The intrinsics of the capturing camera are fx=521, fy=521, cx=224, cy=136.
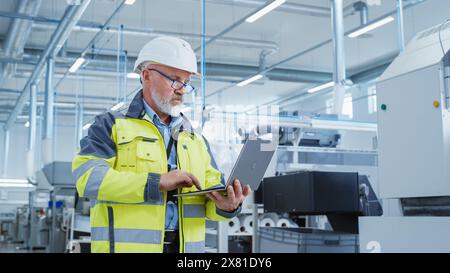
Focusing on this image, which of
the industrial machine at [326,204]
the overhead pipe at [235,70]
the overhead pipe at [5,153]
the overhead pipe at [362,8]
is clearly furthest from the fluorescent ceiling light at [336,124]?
the overhead pipe at [5,153]

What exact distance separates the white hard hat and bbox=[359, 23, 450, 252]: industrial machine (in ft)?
2.96

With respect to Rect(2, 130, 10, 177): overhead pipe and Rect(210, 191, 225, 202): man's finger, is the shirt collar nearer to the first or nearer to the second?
Rect(210, 191, 225, 202): man's finger

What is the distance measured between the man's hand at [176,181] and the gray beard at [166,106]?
272 millimetres

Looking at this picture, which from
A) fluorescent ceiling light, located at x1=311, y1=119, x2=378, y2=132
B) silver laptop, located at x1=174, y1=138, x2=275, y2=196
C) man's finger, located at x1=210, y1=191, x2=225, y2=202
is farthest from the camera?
fluorescent ceiling light, located at x1=311, y1=119, x2=378, y2=132

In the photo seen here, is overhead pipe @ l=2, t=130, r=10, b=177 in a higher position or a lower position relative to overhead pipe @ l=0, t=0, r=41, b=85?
lower

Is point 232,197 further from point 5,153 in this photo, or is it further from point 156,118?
point 5,153

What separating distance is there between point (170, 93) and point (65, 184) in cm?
567

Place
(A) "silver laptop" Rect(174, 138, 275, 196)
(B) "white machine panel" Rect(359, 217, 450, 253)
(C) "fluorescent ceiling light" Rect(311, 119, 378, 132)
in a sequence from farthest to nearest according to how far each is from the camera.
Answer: (C) "fluorescent ceiling light" Rect(311, 119, 378, 132) → (B) "white machine panel" Rect(359, 217, 450, 253) → (A) "silver laptop" Rect(174, 138, 275, 196)

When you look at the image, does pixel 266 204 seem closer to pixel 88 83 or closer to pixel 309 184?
pixel 309 184

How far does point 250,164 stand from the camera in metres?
1.36

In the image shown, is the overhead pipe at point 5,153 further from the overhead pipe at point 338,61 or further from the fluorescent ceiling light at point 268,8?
→ the overhead pipe at point 338,61

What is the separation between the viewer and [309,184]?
289 centimetres

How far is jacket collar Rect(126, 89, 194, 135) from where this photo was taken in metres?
1.55

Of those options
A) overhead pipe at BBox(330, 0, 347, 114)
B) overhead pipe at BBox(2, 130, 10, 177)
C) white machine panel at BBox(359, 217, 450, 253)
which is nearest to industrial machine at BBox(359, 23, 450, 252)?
white machine panel at BBox(359, 217, 450, 253)
